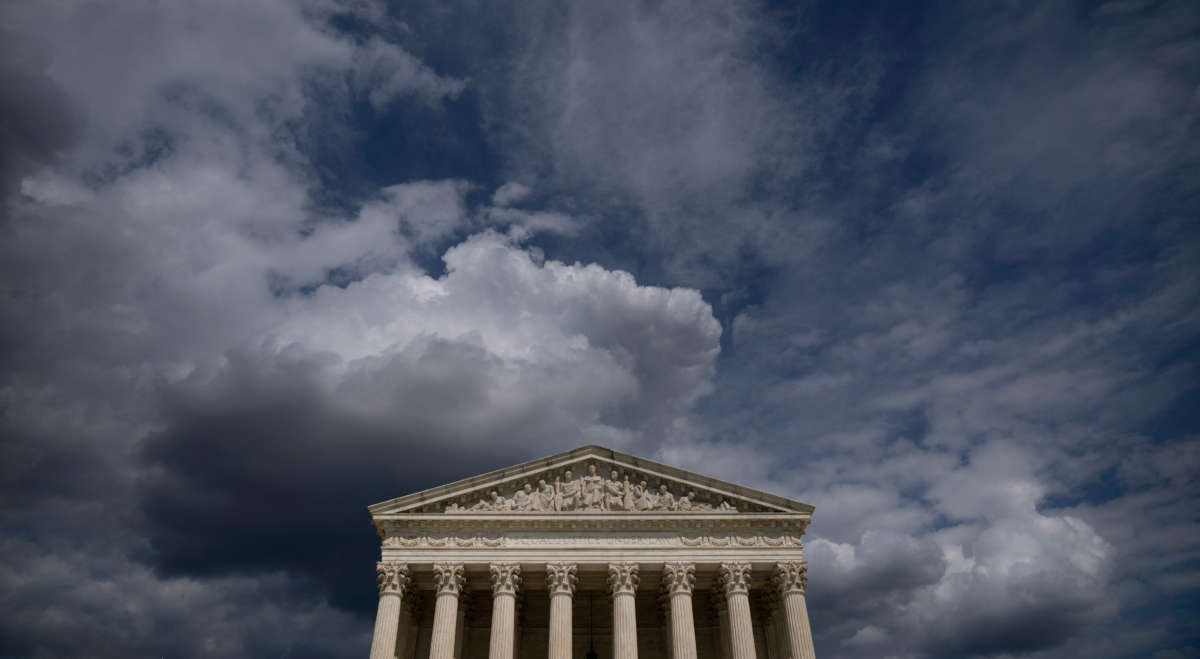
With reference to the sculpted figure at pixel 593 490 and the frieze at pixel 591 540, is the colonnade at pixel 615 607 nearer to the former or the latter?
the frieze at pixel 591 540

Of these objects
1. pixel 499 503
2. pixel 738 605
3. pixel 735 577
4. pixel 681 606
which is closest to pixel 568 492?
pixel 499 503

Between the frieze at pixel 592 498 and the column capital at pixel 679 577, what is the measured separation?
253 cm

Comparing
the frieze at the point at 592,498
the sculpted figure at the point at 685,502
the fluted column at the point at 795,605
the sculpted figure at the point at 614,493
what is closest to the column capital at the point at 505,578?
the frieze at the point at 592,498

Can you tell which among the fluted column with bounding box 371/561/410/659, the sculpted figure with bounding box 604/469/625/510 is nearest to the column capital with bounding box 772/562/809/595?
the sculpted figure with bounding box 604/469/625/510

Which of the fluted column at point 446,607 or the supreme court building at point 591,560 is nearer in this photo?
the fluted column at point 446,607

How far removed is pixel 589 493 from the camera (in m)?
33.7

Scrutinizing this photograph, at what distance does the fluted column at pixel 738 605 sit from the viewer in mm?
30297

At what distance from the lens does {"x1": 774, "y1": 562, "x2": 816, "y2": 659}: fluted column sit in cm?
3023

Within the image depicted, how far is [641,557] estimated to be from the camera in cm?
3222

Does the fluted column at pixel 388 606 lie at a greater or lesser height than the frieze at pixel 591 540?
lesser

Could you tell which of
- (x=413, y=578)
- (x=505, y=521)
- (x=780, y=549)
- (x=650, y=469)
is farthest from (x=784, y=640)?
(x=413, y=578)

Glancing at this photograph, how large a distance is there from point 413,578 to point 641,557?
1076cm

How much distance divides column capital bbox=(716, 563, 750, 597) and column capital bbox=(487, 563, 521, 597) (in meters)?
9.45

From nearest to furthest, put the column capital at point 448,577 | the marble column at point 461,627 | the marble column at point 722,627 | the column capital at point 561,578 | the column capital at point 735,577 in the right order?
the column capital at point 448,577, the column capital at point 561,578, the column capital at point 735,577, the marble column at point 722,627, the marble column at point 461,627
